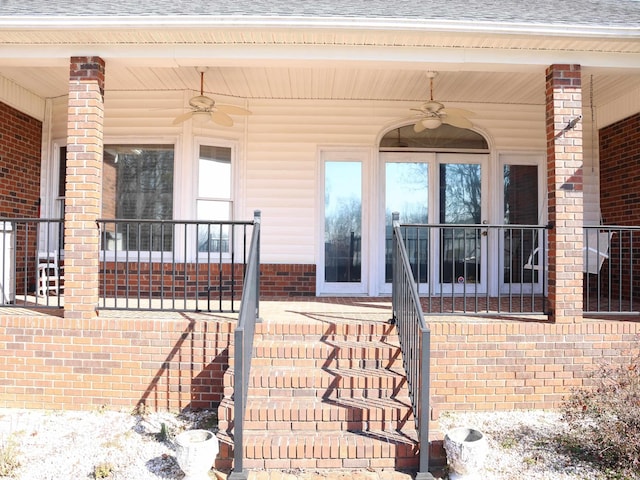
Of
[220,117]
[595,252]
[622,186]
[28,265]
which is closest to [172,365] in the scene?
[220,117]

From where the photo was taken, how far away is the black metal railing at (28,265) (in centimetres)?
469

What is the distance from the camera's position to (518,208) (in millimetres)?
6875

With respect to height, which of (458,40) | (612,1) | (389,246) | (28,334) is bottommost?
(28,334)

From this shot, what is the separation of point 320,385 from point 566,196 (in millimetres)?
2852

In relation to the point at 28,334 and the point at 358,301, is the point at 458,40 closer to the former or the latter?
the point at 358,301

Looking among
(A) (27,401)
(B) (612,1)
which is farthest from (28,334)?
(B) (612,1)

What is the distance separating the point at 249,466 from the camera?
10.8ft

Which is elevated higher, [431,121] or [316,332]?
[431,121]

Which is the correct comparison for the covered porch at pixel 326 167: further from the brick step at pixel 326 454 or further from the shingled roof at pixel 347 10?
the brick step at pixel 326 454

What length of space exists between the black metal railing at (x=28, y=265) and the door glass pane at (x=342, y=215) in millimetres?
3369

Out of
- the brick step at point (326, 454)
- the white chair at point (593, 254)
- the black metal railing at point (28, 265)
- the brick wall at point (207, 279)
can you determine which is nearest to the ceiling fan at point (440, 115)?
the white chair at point (593, 254)

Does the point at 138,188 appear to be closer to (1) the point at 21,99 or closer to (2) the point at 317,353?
(1) the point at 21,99

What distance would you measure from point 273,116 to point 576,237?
13.6ft

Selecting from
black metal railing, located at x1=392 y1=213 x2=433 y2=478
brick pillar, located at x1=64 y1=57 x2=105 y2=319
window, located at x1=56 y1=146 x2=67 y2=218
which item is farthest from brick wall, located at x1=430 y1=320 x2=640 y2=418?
window, located at x1=56 y1=146 x2=67 y2=218
